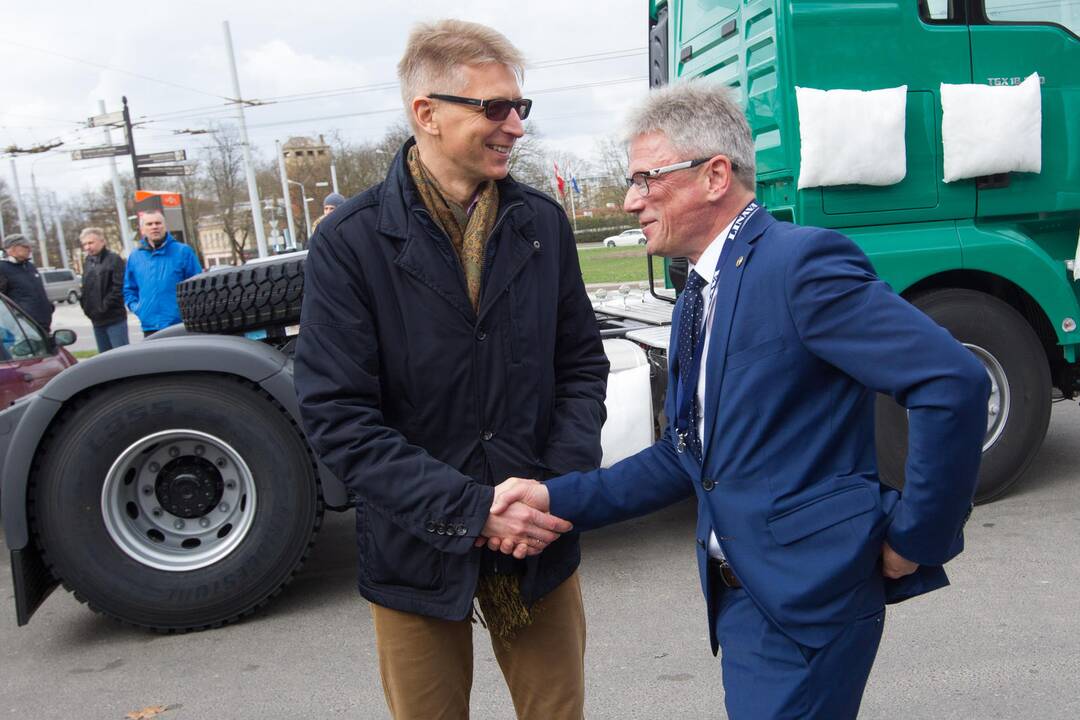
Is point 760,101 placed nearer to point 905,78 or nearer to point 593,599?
point 905,78

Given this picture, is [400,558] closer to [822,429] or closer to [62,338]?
[822,429]

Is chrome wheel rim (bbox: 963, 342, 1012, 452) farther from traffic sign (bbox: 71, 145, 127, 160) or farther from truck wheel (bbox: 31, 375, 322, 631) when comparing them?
traffic sign (bbox: 71, 145, 127, 160)

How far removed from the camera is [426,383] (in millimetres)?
2174

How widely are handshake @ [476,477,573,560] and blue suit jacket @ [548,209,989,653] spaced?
396mm

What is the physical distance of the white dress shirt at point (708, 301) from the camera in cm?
192

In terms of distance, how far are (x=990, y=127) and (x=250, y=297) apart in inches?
143

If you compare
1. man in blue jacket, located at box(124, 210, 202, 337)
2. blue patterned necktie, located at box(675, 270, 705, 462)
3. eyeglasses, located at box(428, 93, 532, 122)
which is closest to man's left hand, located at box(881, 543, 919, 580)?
blue patterned necktie, located at box(675, 270, 705, 462)

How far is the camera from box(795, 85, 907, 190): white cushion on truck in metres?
4.70

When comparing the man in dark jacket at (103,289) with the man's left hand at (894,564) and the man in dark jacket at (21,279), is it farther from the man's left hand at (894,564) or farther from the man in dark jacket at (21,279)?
the man's left hand at (894,564)

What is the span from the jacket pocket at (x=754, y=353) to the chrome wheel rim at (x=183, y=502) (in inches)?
112

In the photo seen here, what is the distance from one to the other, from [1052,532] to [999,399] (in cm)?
78

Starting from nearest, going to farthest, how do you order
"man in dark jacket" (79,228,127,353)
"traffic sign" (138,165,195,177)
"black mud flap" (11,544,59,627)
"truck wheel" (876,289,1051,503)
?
"black mud flap" (11,544,59,627) < "truck wheel" (876,289,1051,503) < "man in dark jacket" (79,228,127,353) < "traffic sign" (138,165,195,177)

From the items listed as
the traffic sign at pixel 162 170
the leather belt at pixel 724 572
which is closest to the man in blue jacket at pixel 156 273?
the leather belt at pixel 724 572

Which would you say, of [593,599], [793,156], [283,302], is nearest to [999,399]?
[793,156]
